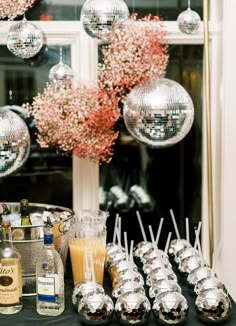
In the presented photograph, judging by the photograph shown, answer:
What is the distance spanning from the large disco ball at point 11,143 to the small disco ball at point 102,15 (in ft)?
1.32

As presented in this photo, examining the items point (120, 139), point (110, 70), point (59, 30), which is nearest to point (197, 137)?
point (120, 139)

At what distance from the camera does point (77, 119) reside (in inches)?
86.2

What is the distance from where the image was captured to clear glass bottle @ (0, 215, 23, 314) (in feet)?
Result: 5.83

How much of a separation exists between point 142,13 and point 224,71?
43 cm

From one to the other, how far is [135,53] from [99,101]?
0.72 feet

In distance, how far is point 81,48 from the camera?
2.46 metres

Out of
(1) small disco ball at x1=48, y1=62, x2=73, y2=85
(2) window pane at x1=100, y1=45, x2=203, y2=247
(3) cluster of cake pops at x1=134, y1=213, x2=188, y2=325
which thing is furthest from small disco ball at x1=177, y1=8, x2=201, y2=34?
(3) cluster of cake pops at x1=134, y1=213, x2=188, y2=325

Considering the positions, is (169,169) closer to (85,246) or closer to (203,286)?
(85,246)

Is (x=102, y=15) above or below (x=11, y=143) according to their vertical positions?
above

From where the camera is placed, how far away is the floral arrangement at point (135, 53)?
7.29 ft

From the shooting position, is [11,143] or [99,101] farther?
[99,101]

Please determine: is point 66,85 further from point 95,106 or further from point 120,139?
point 120,139

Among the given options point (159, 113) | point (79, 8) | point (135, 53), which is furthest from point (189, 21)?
point (79, 8)

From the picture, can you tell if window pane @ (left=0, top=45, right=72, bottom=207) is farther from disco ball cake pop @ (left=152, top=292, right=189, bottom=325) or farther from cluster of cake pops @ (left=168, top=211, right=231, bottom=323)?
→ disco ball cake pop @ (left=152, top=292, right=189, bottom=325)
